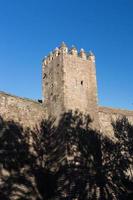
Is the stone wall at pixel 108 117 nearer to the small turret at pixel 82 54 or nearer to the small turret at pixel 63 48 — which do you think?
the small turret at pixel 82 54

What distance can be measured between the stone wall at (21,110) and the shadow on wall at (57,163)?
1.32ft

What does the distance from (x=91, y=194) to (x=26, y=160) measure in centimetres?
407

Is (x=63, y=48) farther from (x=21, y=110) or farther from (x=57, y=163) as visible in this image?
(x=57, y=163)

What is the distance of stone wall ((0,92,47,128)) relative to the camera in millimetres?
19688

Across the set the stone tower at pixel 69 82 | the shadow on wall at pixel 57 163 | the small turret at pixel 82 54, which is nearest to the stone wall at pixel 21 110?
the shadow on wall at pixel 57 163

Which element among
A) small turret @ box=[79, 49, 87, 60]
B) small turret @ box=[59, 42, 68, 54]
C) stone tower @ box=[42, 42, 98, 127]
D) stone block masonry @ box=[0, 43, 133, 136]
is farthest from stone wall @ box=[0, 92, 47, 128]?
small turret @ box=[79, 49, 87, 60]

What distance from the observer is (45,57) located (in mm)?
23797

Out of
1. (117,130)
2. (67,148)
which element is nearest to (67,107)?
(67,148)

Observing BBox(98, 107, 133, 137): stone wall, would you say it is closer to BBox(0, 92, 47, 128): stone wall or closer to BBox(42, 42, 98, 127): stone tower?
BBox(42, 42, 98, 127): stone tower

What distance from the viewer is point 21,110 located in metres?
20.5

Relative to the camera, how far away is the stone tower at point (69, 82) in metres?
21.3

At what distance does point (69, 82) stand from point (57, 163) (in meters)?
4.96

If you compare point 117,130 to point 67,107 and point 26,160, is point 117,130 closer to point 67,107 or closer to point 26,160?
point 67,107

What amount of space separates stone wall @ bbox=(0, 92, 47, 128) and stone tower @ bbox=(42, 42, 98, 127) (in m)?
0.91
